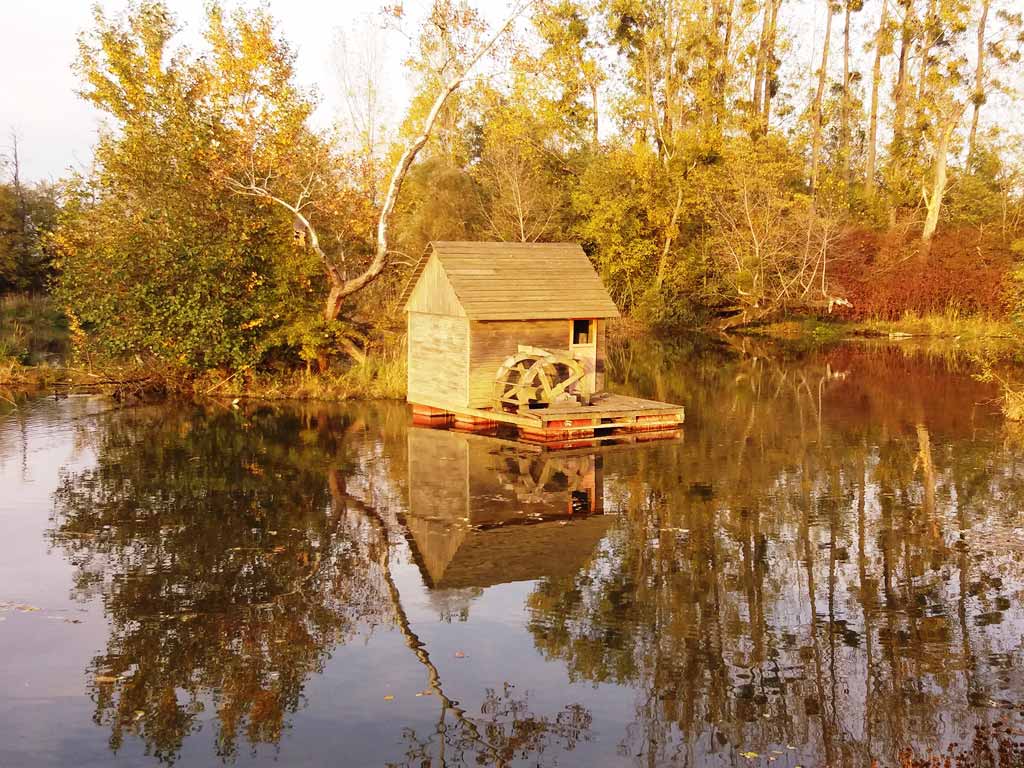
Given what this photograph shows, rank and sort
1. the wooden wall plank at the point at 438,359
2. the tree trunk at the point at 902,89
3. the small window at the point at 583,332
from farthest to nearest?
the tree trunk at the point at 902,89, the small window at the point at 583,332, the wooden wall plank at the point at 438,359

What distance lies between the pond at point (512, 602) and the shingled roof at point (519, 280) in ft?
10.7

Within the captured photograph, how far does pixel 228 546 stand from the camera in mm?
12836

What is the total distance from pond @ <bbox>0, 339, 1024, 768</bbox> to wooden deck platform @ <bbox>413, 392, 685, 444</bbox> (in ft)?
2.80

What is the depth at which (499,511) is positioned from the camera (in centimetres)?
1445

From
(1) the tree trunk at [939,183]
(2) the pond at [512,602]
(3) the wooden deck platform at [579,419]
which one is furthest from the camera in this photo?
(1) the tree trunk at [939,183]

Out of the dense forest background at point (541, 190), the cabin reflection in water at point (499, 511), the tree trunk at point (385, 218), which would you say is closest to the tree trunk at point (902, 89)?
the dense forest background at point (541, 190)

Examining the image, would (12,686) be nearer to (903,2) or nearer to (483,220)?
(483,220)

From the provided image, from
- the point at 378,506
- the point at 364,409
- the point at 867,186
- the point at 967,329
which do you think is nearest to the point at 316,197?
the point at 364,409

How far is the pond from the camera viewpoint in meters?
8.02

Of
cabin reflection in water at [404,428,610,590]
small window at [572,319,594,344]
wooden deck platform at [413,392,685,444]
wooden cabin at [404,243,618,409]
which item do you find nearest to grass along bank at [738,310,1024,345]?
small window at [572,319,594,344]

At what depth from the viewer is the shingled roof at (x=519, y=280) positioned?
20969 millimetres

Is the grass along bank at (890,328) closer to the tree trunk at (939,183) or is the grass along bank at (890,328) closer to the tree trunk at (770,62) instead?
the tree trunk at (939,183)

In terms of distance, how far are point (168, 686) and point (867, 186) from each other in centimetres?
5045

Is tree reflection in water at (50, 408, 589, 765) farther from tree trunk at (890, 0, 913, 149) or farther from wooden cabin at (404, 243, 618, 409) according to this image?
tree trunk at (890, 0, 913, 149)
